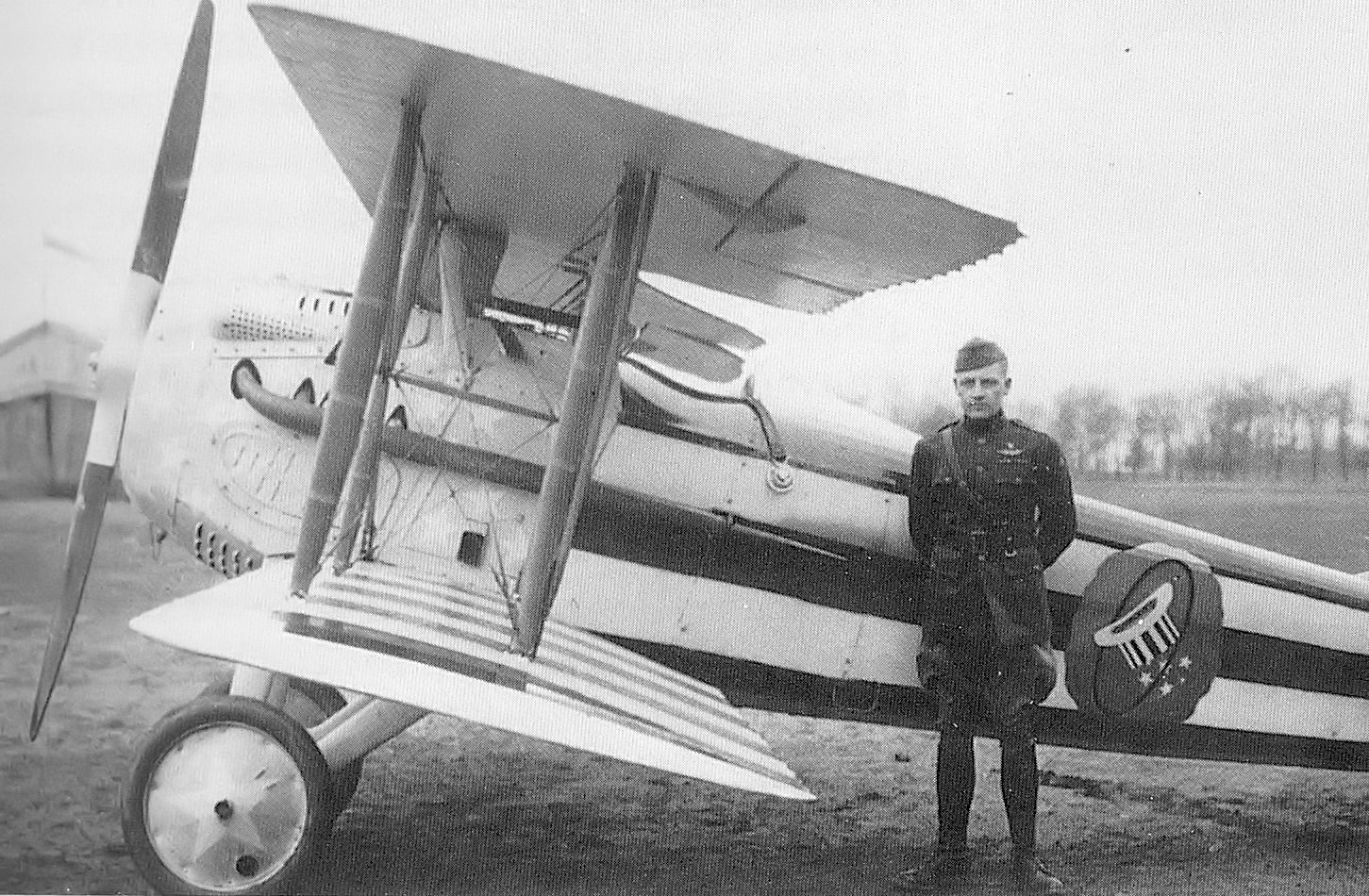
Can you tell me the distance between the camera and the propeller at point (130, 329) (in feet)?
8.26

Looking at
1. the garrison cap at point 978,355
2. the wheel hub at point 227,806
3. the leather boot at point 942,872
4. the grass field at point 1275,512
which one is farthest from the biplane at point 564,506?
the leather boot at point 942,872

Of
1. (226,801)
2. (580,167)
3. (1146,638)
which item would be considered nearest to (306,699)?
(226,801)

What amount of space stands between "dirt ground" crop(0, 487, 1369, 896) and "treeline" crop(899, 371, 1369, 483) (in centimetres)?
9

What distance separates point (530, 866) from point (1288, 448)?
85.9 inches

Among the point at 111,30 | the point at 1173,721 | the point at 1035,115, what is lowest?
the point at 1173,721

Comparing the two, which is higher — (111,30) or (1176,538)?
(111,30)

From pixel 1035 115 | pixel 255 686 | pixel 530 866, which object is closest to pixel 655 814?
pixel 530 866

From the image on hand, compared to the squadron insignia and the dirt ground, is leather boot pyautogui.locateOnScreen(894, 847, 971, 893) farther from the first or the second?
the squadron insignia

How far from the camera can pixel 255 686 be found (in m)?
2.38

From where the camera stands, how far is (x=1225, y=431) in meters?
2.86

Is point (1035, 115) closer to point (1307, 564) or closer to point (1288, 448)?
point (1288, 448)

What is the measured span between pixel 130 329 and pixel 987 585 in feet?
6.77

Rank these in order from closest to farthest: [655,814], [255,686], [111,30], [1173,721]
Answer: [255,686] < [111,30] < [1173,721] < [655,814]

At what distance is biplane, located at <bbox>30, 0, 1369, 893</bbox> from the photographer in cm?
215
